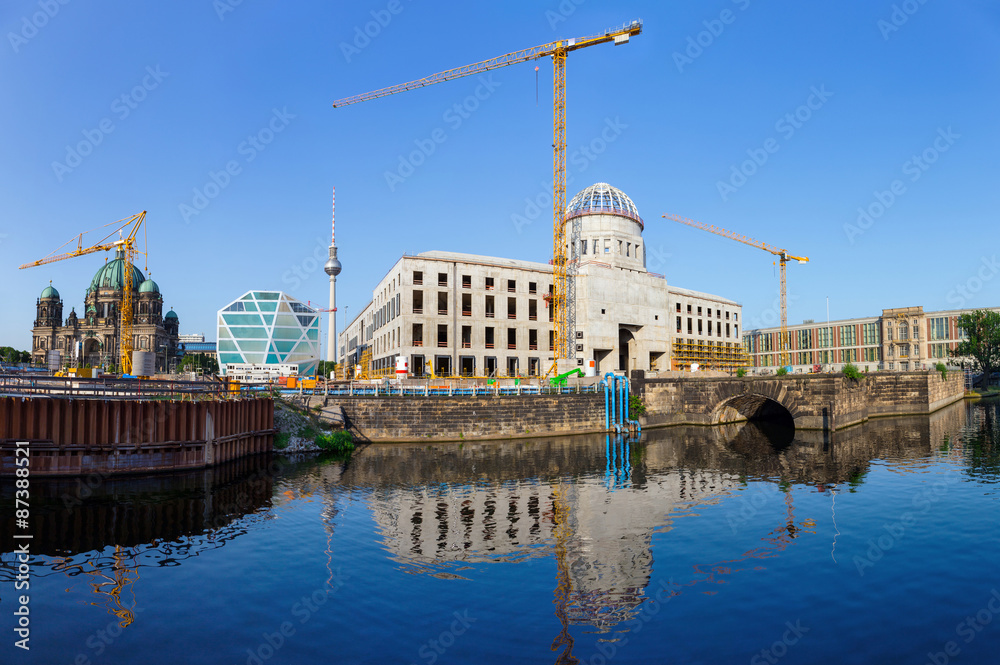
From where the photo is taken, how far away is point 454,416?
159ft

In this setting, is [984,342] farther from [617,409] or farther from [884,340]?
[617,409]

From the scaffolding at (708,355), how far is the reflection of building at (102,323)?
160665 millimetres

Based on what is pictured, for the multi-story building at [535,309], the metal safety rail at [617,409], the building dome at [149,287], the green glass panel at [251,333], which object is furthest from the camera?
the building dome at [149,287]

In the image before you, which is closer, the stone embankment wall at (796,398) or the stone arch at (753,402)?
the stone embankment wall at (796,398)

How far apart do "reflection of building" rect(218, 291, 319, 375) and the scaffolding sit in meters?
68.4

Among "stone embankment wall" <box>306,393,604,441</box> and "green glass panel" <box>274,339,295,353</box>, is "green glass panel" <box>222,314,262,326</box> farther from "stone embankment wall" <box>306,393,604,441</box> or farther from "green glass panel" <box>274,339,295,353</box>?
"stone embankment wall" <box>306,393,604,441</box>

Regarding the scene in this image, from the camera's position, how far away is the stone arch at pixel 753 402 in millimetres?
54469

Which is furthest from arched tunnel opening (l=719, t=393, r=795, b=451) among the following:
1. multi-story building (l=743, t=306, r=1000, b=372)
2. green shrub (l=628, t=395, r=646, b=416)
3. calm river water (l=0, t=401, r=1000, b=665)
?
multi-story building (l=743, t=306, r=1000, b=372)

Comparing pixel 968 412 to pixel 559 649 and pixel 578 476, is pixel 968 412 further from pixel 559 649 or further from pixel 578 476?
pixel 559 649

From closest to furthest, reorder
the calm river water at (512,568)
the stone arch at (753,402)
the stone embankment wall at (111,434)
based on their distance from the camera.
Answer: the calm river water at (512,568) < the stone embankment wall at (111,434) < the stone arch at (753,402)

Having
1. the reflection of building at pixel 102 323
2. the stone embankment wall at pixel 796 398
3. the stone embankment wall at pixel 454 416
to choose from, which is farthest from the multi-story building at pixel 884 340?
the reflection of building at pixel 102 323

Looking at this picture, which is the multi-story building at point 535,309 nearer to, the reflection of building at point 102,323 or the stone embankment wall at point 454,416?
the stone embankment wall at point 454,416

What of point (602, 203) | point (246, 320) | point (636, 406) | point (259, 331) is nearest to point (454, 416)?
point (636, 406)

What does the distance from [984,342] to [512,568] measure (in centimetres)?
14763
